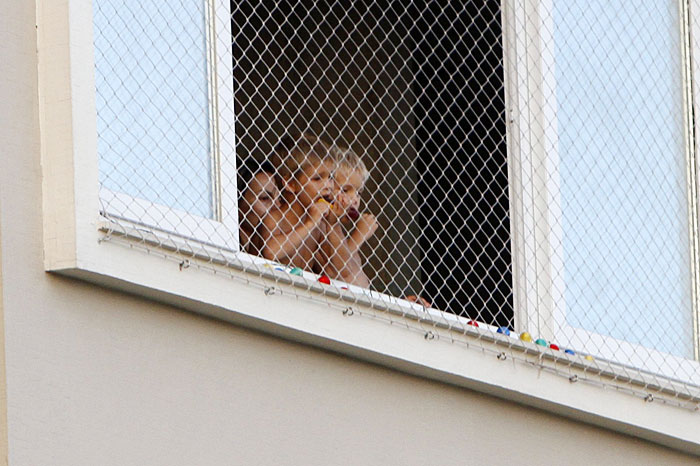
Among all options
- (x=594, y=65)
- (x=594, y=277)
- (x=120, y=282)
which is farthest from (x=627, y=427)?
(x=120, y=282)

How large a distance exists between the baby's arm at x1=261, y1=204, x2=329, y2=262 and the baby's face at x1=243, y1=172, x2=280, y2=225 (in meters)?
0.03

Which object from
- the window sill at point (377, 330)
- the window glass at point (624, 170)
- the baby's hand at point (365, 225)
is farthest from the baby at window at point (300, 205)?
the window glass at point (624, 170)

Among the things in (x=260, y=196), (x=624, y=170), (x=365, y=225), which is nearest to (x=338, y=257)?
(x=365, y=225)

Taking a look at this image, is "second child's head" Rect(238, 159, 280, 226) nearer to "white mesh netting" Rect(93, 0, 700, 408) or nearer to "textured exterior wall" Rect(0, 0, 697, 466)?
"white mesh netting" Rect(93, 0, 700, 408)

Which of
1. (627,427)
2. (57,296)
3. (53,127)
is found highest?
(53,127)

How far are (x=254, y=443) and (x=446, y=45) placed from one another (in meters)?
3.22

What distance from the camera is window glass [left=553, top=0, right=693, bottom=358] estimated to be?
6500mm

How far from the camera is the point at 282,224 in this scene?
6.01 meters

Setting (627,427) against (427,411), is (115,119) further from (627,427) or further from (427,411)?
(627,427)

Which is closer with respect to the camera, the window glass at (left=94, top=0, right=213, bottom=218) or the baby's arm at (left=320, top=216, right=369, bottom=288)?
the window glass at (left=94, top=0, right=213, bottom=218)

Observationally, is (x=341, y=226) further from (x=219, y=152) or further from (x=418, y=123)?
(x=418, y=123)

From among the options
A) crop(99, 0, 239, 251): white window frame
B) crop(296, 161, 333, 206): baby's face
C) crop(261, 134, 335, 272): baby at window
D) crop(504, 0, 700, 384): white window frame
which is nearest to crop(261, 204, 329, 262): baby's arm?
crop(261, 134, 335, 272): baby at window

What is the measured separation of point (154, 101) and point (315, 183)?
4.00 feet

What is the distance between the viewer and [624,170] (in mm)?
6715
